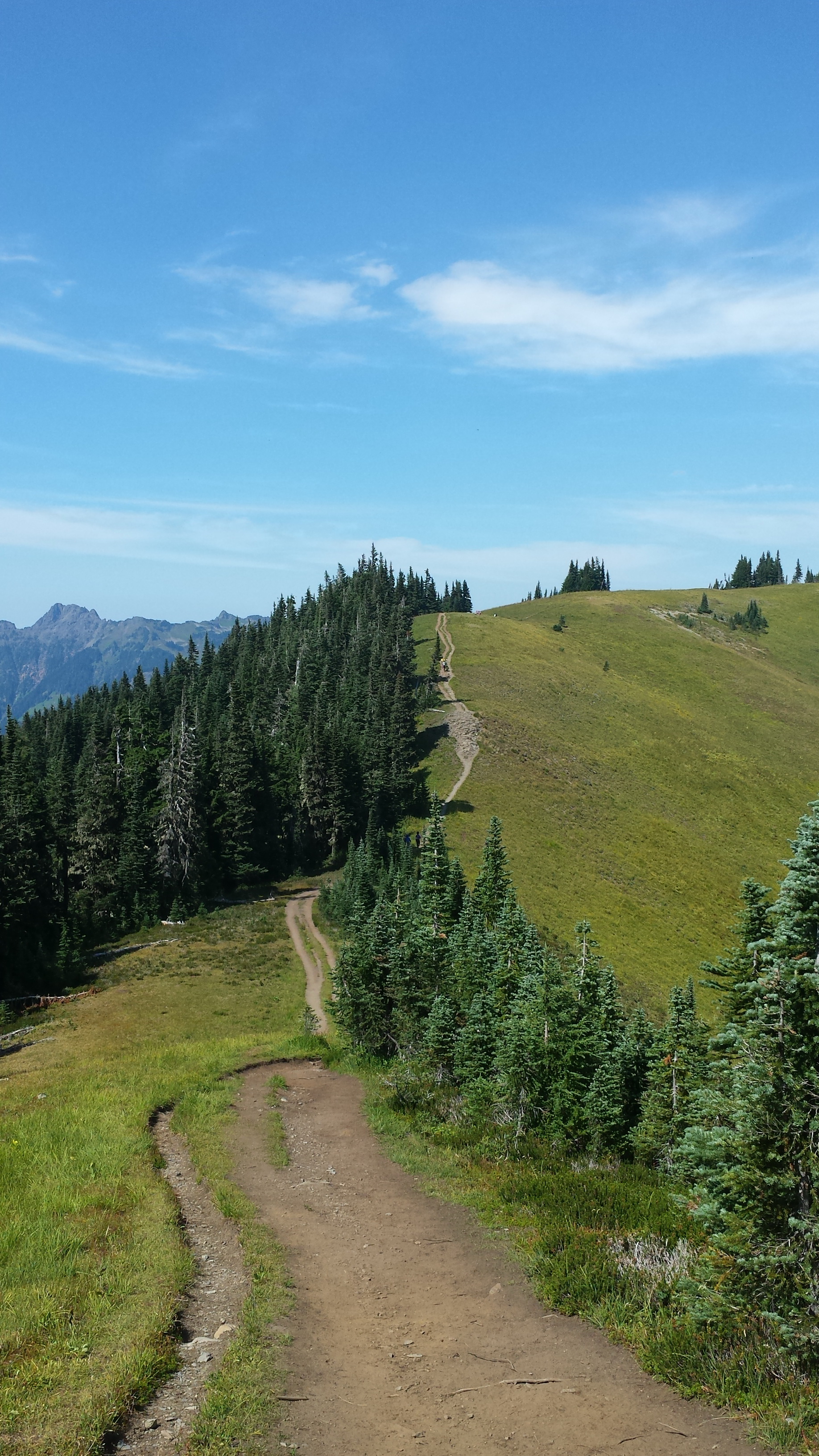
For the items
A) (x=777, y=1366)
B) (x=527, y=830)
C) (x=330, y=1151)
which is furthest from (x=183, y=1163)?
(x=527, y=830)

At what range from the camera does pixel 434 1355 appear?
9.55 metres

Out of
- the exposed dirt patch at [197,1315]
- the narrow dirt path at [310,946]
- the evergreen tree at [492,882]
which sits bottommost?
the narrow dirt path at [310,946]

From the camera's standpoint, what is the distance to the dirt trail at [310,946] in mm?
47188

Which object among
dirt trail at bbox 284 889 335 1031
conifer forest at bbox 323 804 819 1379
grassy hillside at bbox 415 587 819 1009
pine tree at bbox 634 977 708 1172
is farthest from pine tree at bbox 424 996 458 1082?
grassy hillside at bbox 415 587 819 1009

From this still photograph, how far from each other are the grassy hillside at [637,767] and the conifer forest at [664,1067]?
32790 millimetres

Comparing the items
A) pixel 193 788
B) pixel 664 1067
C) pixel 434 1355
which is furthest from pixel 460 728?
pixel 434 1355

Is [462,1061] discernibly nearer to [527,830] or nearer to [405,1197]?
[405,1197]

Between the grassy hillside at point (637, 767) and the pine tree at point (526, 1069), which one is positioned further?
the grassy hillside at point (637, 767)

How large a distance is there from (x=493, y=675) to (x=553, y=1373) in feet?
409

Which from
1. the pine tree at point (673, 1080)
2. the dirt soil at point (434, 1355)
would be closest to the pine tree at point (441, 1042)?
the pine tree at point (673, 1080)

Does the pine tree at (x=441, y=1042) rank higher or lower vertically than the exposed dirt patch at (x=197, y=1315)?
lower

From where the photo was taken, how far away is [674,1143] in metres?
17.5

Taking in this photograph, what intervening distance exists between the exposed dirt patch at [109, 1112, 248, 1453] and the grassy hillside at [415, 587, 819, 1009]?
4890 centimetres

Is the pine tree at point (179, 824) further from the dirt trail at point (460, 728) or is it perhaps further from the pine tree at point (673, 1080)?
the pine tree at point (673, 1080)
